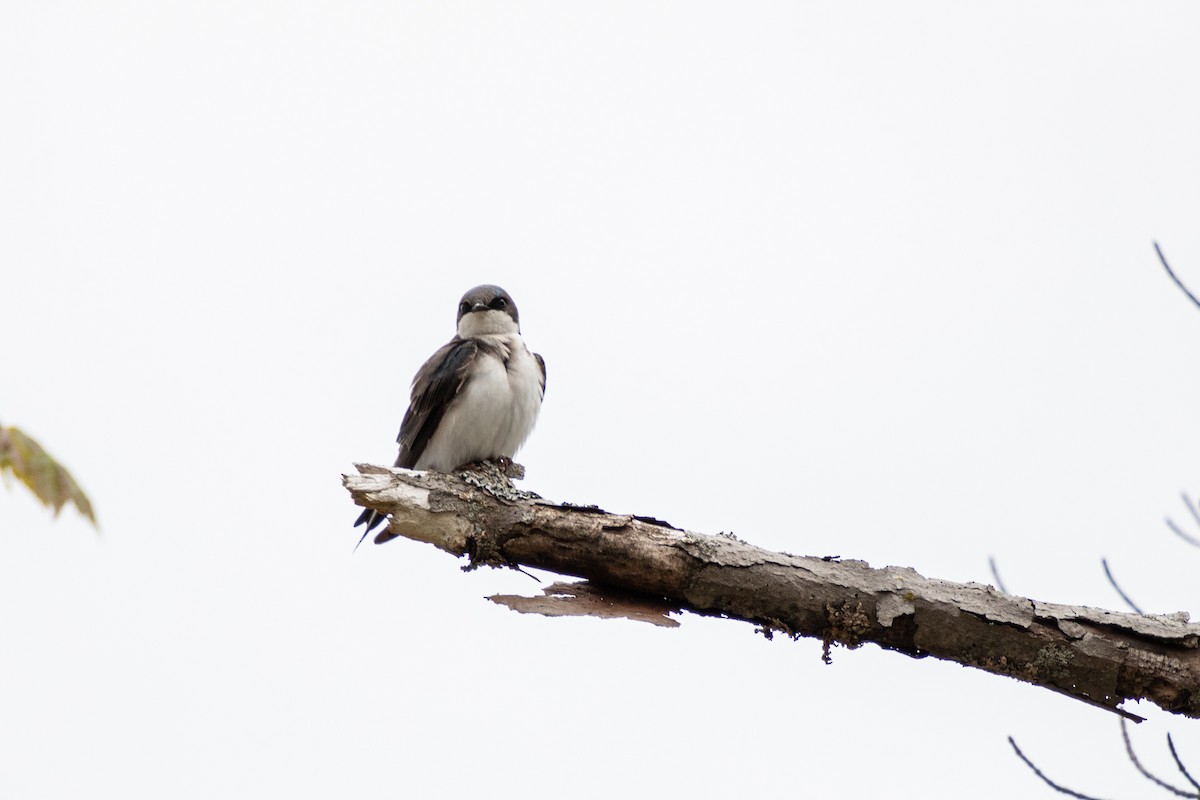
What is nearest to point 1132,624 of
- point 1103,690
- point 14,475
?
point 1103,690

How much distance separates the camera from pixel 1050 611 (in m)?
5.11

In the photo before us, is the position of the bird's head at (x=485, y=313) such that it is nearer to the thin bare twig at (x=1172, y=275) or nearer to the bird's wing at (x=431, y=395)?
the bird's wing at (x=431, y=395)

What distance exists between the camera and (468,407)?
7.78 metres

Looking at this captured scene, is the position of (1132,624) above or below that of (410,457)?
below

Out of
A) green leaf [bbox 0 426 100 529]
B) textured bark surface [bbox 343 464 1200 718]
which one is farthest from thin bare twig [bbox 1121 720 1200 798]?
green leaf [bbox 0 426 100 529]

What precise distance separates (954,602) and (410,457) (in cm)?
395

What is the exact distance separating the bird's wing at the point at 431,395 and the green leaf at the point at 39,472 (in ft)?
13.3

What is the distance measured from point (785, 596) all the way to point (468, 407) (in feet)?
10.0

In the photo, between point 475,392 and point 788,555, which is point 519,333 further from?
point 788,555

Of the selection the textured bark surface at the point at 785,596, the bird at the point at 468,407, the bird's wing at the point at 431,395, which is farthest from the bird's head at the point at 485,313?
the textured bark surface at the point at 785,596

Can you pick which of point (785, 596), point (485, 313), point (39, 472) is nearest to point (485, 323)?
point (485, 313)

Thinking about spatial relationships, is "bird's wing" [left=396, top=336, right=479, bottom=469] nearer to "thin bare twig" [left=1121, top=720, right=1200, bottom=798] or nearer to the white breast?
the white breast

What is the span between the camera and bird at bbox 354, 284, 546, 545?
7797 millimetres

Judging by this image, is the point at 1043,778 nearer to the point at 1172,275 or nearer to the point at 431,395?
the point at 1172,275
